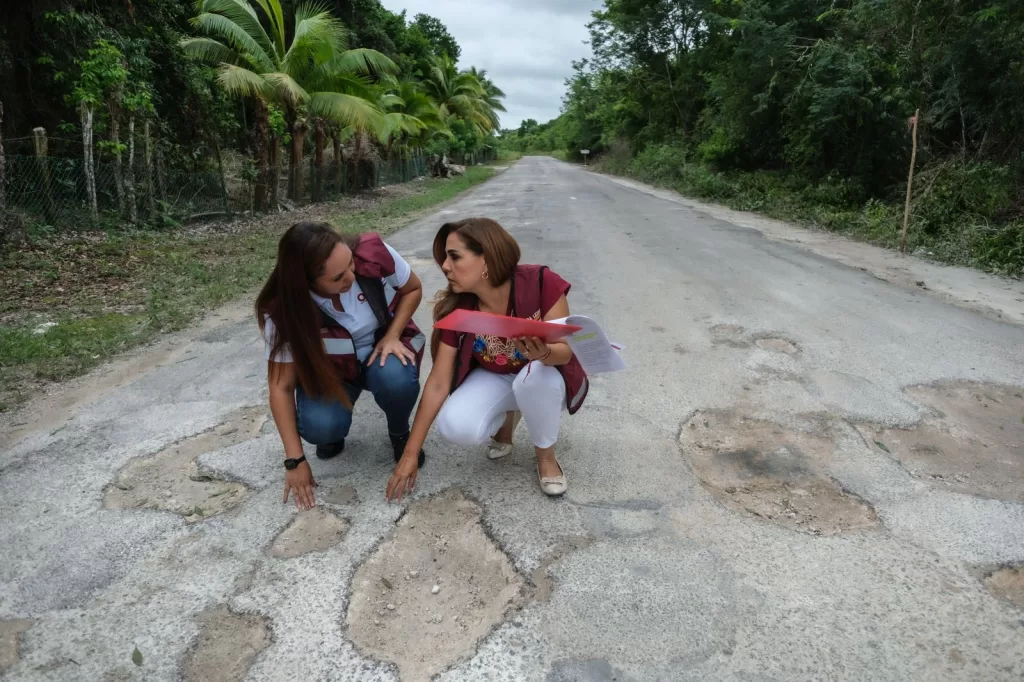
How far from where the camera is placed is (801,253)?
815 cm

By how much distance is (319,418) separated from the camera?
254 cm

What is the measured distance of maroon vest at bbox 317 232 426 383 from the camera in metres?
2.53

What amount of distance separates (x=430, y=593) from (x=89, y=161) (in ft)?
30.0

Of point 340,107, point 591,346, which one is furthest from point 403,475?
point 340,107

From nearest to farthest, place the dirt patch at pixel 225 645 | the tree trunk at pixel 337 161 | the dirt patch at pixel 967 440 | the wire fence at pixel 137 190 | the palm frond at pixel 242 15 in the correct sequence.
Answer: the dirt patch at pixel 225 645
the dirt patch at pixel 967 440
the wire fence at pixel 137 190
the palm frond at pixel 242 15
the tree trunk at pixel 337 161

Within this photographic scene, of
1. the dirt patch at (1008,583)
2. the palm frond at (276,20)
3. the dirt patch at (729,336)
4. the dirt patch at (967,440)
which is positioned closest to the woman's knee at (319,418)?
the dirt patch at (1008,583)

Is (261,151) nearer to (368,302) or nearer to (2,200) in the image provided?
(2,200)

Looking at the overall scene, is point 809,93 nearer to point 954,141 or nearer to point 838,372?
point 954,141

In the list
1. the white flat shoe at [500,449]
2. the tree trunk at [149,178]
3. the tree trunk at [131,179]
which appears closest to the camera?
the white flat shoe at [500,449]

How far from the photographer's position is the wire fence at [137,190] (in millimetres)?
7895

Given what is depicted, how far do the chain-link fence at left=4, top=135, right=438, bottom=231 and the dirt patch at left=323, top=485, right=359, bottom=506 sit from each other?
7.22 metres

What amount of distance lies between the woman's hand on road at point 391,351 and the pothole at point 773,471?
135cm

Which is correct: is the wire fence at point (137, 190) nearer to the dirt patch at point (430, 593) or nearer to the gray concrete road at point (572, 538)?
the gray concrete road at point (572, 538)

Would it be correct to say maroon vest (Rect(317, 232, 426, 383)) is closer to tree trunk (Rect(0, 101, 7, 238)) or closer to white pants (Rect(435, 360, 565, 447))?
white pants (Rect(435, 360, 565, 447))
